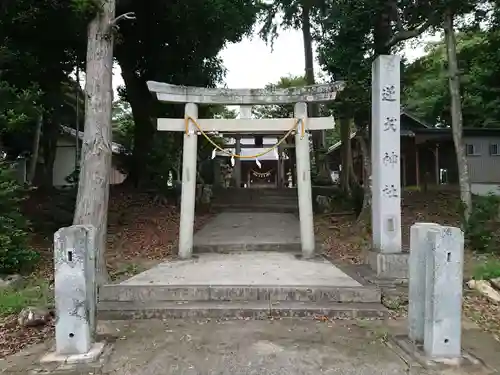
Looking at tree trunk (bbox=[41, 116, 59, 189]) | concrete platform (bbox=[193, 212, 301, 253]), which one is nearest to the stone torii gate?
concrete platform (bbox=[193, 212, 301, 253])

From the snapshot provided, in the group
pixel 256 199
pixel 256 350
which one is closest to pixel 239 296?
pixel 256 350

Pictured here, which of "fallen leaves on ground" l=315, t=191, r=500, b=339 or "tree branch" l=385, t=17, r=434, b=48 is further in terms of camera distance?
"tree branch" l=385, t=17, r=434, b=48

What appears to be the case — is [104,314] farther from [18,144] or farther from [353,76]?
[18,144]

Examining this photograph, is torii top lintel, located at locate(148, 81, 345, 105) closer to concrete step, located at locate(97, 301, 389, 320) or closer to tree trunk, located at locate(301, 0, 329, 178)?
concrete step, located at locate(97, 301, 389, 320)

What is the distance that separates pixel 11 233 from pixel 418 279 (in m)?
6.50

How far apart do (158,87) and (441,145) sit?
677 inches

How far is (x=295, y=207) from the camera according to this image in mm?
16344

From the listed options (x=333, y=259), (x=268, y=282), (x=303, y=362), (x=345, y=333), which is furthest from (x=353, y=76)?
(x=303, y=362)

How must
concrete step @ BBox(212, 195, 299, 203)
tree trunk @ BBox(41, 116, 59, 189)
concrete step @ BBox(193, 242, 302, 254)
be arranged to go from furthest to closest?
tree trunk @ BBox(41, 116, 59, 189) → concrete step @ BBox(212, 195, 299, 203) → concrete step @ BBox(193, 242, 302, 254)

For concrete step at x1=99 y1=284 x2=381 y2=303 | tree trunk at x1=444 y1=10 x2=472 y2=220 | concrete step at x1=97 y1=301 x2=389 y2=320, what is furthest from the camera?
tree trunk at x1=444 y1=10 x2=472 y2=220

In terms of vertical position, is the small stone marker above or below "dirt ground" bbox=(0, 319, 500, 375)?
above

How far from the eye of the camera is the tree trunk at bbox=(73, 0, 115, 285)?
725 centimetres

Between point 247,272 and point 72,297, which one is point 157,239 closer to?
point 247,272

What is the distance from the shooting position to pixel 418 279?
4.66m
